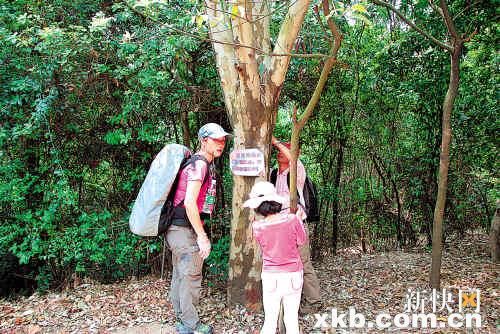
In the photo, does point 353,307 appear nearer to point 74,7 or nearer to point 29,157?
point 29,157

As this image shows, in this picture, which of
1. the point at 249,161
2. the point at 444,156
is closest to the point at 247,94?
the point at 249,161

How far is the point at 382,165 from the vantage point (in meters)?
6.87

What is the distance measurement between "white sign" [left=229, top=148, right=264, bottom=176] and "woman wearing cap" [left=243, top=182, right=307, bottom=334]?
72 centimetres

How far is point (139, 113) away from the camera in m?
4.79

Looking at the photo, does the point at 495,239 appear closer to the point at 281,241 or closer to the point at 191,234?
the point at 281,241

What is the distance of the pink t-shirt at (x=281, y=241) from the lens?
314cm

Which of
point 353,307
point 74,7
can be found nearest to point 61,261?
point 74,7

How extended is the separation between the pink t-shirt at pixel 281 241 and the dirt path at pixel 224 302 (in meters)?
1.00

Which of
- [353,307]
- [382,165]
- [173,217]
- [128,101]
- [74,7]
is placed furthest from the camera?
[382,165]

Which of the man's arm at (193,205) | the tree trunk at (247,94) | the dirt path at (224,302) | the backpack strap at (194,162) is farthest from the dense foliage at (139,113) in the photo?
the man's arm at (193,205)

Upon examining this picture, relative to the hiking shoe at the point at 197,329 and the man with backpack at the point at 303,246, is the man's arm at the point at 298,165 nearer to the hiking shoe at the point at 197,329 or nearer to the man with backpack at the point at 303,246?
the man with backpack at the point at 303,246

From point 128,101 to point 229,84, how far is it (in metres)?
1.35

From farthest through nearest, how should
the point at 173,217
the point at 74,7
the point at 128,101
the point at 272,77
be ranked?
1. the point at 74,7
2. the point at 128,101
3. the point at 272,77
4. the point at 173,217

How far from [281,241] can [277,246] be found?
0.16 feet
